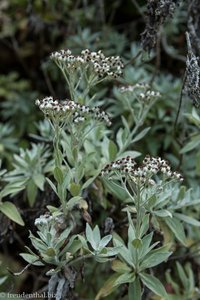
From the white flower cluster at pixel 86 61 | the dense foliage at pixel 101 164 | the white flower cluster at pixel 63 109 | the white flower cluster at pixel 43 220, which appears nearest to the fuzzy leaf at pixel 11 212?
the dense foliage at pixel 101 164

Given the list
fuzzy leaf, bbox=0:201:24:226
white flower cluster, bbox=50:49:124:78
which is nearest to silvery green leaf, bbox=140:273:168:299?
fuzzy leaf, bbox=0:201:24:226

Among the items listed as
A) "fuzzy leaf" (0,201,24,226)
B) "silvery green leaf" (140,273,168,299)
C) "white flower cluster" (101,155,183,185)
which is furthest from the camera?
"fuzzy leaf" (0,201,24,226)

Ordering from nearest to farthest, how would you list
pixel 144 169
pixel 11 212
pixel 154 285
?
pixel 144 169 → pixel 154 285 → pixel 11 212

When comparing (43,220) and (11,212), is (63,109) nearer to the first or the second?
(43,220)

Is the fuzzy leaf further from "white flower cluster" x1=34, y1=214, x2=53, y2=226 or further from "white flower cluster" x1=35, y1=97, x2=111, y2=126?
"white flower cluster" x1=35, y1=97, x2=111, y2=126

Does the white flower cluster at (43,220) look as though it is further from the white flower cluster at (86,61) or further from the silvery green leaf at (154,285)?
the white flower cluster at (86,61)

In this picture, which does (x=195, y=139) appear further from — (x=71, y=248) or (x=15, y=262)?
(x=15, y=262)

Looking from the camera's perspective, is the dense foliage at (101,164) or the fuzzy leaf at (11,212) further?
the fuzzy leaf at (11,212)

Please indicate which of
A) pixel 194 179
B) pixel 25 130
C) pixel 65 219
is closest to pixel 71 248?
pixel 65 219

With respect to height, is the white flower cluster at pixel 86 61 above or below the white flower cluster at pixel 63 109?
above

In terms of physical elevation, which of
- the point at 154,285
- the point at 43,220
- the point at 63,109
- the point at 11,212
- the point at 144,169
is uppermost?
the point at 63,109

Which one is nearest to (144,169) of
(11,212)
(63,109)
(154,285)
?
(63,109)
